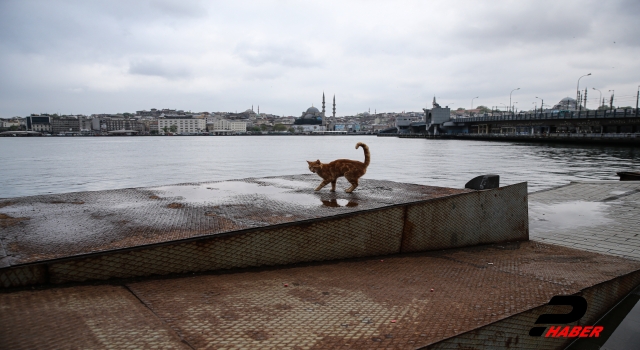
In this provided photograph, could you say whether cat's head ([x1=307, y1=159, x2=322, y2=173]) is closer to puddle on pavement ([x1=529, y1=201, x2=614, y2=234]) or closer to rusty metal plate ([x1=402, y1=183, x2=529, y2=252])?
rusty metal plate ([x1=402, y1=183, x2=529, y2=252])

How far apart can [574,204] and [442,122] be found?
135 meters

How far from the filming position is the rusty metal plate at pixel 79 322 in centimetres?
229

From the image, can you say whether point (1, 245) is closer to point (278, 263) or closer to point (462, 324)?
→ point (278, 263)

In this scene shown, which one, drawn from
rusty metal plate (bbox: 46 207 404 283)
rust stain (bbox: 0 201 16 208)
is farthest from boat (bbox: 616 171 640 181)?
rust stain (bbox: 0 201 16 208)

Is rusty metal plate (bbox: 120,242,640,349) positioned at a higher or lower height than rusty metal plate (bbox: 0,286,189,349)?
lower

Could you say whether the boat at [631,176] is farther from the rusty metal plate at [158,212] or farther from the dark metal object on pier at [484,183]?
the rusty metal plate at [158,212]

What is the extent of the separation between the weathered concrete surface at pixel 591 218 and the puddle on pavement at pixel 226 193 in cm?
435

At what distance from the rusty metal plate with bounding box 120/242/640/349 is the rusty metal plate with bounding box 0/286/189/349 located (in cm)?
13

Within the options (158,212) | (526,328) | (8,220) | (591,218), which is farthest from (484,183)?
(8,220)

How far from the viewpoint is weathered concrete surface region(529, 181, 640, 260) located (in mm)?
6641

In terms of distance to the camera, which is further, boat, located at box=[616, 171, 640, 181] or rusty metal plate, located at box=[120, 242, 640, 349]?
boat, located at box=[616, 171, 640, 181]

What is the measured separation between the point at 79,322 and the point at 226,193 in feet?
12.7

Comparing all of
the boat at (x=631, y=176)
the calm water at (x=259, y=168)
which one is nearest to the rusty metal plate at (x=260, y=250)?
the boat at (x=631, y=176)

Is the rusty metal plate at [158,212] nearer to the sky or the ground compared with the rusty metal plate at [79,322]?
nearer to the sky
